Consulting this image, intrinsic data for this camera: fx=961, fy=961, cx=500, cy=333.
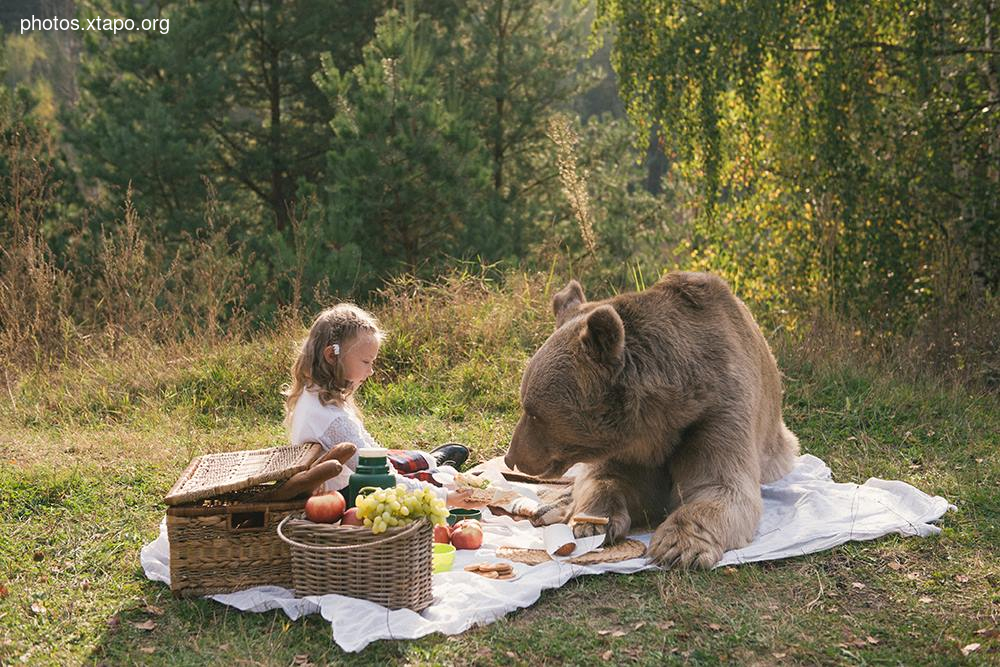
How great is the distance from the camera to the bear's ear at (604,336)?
376 centimetres

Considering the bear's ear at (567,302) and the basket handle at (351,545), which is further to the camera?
the bear's ear at (567,302)

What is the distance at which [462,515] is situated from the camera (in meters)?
4.41

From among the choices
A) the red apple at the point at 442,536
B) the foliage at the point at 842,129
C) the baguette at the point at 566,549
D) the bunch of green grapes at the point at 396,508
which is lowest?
the red apple at the point at 442,536

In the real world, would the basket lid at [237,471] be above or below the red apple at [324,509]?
above

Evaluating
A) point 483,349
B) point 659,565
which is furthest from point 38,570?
point 483,349

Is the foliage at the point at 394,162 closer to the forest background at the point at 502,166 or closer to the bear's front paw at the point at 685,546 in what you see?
the forest background at the point at 502,166

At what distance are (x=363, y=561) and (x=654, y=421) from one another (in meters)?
1.40

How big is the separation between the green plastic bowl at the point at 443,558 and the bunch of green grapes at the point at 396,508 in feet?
1.48

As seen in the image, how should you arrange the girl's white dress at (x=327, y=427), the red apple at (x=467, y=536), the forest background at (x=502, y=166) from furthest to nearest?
the forest background at (x=502, y=166) < the girl's white dress at (x=327, y=427) < the red apple at (x=467, y=536)

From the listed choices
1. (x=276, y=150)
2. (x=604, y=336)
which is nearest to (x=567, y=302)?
(x=604, y=336)

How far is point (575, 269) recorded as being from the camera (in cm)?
987

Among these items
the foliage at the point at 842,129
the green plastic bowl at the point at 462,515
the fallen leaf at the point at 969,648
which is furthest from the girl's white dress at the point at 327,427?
the foliage at the point at 842,129

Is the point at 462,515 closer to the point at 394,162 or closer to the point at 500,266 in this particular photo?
the point at 394,162

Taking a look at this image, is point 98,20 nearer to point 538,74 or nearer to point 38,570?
point 538,74
